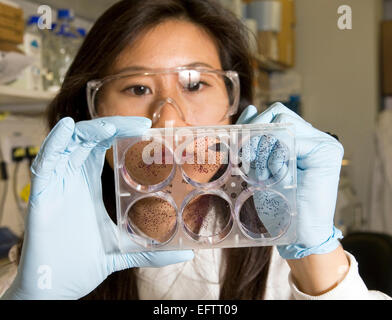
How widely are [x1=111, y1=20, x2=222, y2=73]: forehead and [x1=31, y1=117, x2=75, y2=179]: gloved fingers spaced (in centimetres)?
28

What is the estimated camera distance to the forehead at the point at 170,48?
0.79 m

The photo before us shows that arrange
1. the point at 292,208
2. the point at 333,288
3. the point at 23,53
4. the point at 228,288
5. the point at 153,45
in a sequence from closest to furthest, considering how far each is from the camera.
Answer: the point at 292,208
the point at 333,288
the point at 153,45
the point at 228,288
the point at 23,53

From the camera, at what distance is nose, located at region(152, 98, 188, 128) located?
72 cm

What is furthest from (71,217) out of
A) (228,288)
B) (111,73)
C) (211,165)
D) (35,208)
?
(228,288)

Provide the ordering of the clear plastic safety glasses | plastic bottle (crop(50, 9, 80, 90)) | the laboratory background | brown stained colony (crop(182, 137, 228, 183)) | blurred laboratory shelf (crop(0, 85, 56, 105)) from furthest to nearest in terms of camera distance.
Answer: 1. plastic bottle (crop(50, 9, 80, 90))
2. blurred laboratory shelf (crop(0, 85, 56, 105))
3. the clear plastic safety glasses
4. the laboratory background
5. brown stained colony (crop(182, 137, 228, 183))

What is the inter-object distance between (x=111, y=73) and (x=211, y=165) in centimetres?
39

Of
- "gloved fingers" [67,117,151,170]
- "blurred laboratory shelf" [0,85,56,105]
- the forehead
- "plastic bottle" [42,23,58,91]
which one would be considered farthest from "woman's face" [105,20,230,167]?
"plastic bottle" [42,23,58,91]

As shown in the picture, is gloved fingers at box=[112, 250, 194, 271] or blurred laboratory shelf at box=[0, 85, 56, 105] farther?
blurred laboratory shelf at box=[0, 85, 56, 105]

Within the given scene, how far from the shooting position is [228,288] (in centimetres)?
98

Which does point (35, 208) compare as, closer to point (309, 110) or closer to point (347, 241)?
point (309, 110)

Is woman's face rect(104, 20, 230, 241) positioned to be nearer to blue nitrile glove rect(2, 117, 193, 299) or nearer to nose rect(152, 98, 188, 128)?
nose rect(152, 98, 188, 128)

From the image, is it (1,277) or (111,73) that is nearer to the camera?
(111,73)
